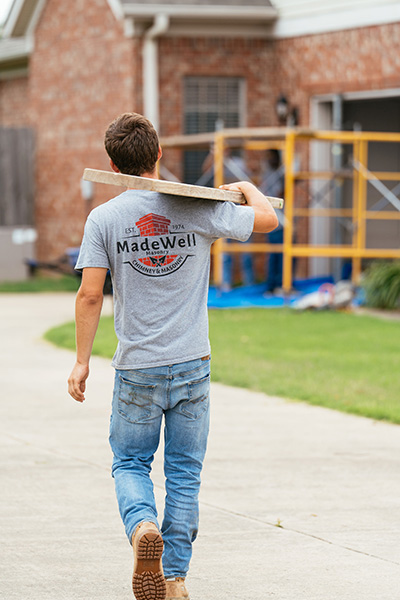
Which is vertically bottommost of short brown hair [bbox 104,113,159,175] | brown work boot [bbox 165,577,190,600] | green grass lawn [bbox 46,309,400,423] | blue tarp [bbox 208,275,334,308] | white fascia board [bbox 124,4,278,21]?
blue tarp [bbox 208,275,334,308]

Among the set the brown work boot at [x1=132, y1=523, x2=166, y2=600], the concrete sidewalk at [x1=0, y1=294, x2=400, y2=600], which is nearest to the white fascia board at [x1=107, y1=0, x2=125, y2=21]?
the concrete sidewalk at [x1=0, y1=294, x2=400, y2=600]

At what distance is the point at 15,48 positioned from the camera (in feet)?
67.1

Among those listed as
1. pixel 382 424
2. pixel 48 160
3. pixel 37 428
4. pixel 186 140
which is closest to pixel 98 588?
pixel 37 428

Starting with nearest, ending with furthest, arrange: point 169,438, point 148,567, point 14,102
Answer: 1. point 148,567
2. point 169,438
3. point 14,102

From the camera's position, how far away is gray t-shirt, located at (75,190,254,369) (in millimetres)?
3895

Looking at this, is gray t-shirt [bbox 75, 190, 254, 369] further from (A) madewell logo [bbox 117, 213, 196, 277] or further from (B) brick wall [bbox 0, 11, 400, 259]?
(B) brick wall [bbox 0, 11, 400, 259]

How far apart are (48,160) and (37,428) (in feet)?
43.0

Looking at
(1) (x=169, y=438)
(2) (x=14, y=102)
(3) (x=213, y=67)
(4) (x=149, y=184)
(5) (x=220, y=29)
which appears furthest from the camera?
(2) (x=14, y=102)

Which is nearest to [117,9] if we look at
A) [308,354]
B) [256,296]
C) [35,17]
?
[35,17]

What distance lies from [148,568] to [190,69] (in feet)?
48.3

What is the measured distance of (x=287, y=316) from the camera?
13305mm

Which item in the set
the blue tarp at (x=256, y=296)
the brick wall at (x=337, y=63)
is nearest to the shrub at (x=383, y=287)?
the blue tarp at (x=256, y=296)

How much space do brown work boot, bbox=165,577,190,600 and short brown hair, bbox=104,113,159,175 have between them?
59.3 inches

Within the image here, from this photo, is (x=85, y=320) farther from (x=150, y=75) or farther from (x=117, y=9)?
(x=117, y=9)
